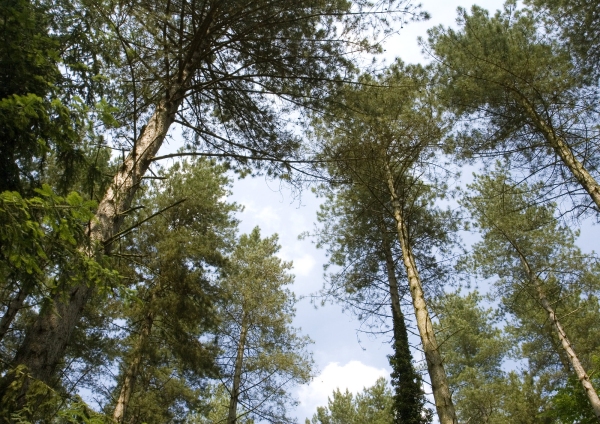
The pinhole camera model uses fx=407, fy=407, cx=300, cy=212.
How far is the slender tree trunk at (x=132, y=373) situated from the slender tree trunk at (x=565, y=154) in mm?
9895

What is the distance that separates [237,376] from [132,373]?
3.66 m

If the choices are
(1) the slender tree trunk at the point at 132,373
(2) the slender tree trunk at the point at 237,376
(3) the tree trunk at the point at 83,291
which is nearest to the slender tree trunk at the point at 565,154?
(3) the tree trunk at the point at 83,291

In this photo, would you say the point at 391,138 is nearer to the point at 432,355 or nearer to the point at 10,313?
the point at 432,355

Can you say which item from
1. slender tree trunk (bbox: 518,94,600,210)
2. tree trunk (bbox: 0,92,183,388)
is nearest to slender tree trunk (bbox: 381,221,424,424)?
slender tree trunk (bbox: 518,94,600,210)

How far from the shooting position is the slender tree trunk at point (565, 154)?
7.58 meters

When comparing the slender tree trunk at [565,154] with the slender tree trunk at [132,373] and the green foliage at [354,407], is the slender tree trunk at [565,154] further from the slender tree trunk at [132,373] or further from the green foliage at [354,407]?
the green foliage at [354,407]

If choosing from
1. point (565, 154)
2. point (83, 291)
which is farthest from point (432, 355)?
point (565, 154)

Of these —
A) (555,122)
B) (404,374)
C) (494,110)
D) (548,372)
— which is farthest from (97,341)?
(548,372)

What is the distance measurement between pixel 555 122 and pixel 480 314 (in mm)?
16472

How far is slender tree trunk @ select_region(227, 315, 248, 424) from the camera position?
1098 centimetres

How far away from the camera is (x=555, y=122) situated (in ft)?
29.8

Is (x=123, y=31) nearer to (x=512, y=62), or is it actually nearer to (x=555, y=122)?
(x=512, y=62)

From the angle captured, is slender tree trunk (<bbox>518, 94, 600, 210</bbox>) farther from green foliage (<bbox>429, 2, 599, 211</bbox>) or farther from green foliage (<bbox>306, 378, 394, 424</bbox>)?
green foliage (<bbox>306, 378, 394, 424</bbox>)

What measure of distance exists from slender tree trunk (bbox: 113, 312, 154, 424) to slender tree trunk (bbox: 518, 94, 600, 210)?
9.89 metres
